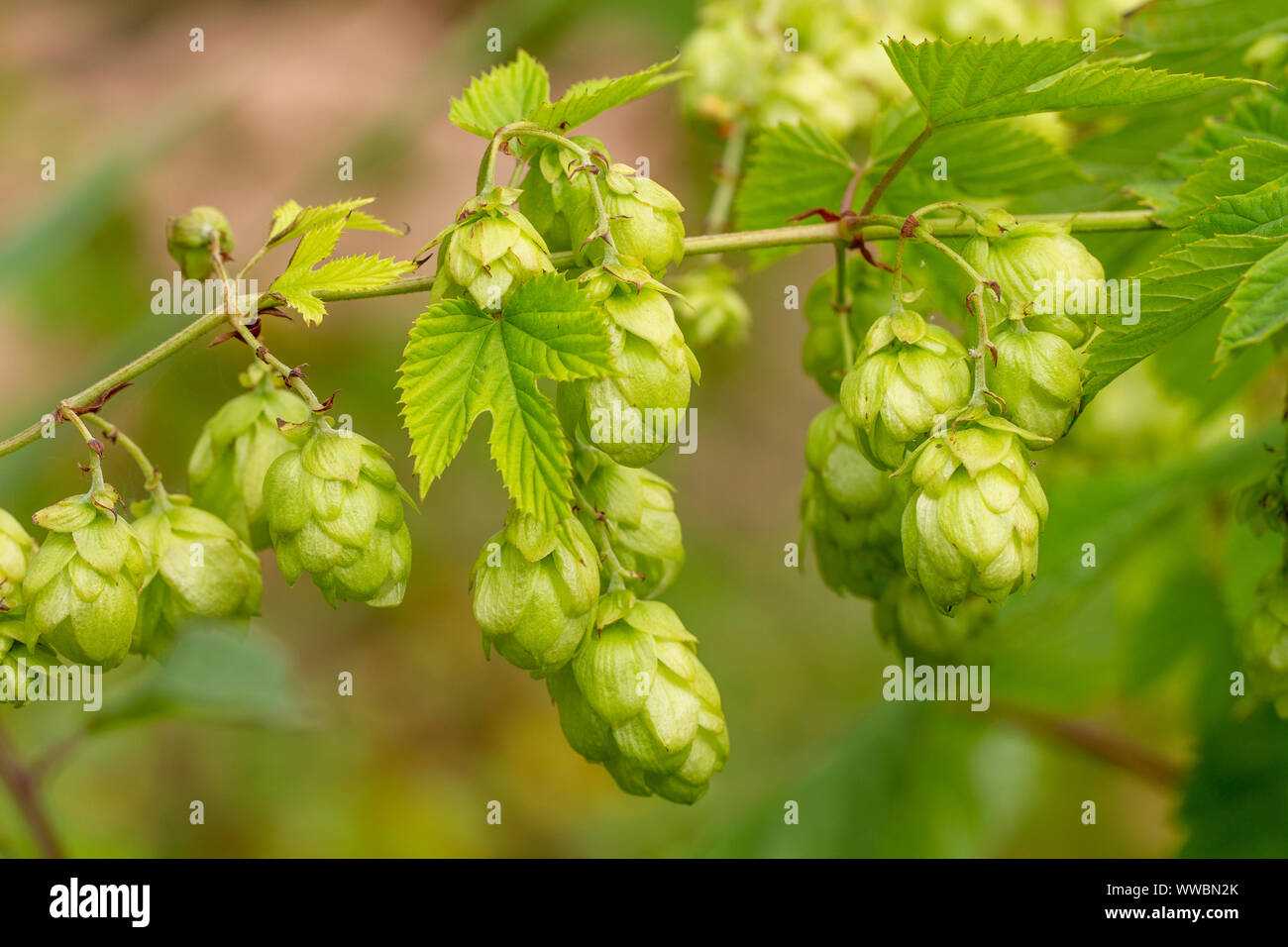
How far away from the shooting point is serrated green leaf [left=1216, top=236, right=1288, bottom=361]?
1.18 meters

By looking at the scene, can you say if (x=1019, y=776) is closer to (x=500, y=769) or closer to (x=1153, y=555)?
(x=1153, y=555)

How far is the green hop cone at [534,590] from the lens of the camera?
1.39m

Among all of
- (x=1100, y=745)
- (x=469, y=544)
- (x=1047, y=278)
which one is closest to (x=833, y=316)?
(x=1047, y=278)

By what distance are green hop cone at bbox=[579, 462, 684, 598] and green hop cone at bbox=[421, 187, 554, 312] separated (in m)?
0.31

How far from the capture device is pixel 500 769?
5098 mm

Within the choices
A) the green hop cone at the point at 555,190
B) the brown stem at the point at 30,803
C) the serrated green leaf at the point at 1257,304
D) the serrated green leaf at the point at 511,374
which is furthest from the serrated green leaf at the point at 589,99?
the brown stem at the point at 30,803

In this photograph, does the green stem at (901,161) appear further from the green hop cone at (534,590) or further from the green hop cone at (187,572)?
the green hop cone at (187,572)

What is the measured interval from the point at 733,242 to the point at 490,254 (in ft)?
1.26

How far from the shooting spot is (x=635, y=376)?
1327 mm

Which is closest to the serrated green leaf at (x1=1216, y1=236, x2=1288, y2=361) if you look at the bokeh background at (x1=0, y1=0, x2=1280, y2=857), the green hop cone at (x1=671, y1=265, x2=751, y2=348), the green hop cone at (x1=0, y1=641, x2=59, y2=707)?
A: the bokeh background at (x1=0, y1=0, x2=1280, y2=857)

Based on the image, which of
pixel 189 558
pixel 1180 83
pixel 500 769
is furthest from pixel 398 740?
pixel 1180 83

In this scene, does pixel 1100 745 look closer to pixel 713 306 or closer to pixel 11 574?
pixel 713 306

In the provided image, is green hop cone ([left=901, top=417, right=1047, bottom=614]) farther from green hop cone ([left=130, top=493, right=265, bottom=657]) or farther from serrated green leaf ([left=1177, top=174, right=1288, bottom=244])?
green hop cone ([left=130, top=493, right=265, bottom=657])

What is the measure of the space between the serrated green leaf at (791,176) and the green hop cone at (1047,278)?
0.44m
